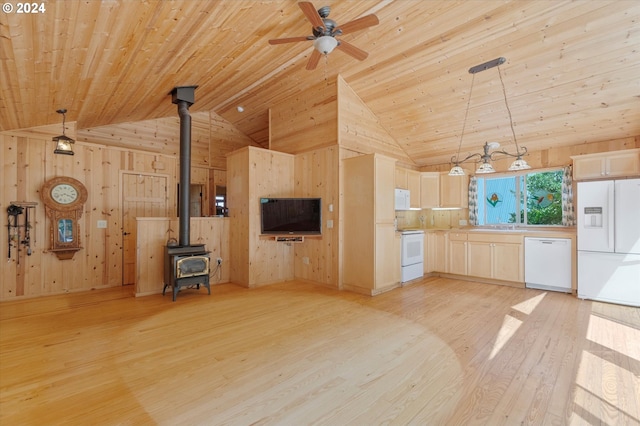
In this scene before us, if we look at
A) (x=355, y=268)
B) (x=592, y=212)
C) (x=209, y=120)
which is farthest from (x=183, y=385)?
(x=209, y=120)

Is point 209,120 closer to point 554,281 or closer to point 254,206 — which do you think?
point 254,206

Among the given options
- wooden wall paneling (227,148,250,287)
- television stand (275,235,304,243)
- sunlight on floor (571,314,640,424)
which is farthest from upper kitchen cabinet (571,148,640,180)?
wooden wall paneling (227,148,250,287)

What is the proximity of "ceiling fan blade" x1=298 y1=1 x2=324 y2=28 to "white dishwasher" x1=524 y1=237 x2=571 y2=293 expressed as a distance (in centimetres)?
481

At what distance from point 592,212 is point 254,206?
5319 millimetres

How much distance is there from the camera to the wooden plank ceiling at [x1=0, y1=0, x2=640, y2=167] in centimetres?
261

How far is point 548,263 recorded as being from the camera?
483 centimetres

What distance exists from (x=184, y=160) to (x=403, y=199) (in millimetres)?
4060

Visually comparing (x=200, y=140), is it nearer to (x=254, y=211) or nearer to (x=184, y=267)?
(x=254, y=211)

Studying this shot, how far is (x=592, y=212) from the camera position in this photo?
4.32m

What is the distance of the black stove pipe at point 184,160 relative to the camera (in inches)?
187

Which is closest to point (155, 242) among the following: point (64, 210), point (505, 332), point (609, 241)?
point (64, 210)

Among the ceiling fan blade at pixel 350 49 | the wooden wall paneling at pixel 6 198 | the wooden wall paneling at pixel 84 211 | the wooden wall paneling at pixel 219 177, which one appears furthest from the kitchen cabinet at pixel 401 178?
the wooden wall paneling at pixel 6 198

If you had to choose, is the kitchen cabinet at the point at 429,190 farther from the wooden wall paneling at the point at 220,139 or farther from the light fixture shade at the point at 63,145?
the light fixture shade at the point at 63,145

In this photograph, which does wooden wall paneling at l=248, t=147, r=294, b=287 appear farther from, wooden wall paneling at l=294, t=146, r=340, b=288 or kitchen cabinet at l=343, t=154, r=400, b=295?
kitchen cabinet at l=343, t=154, r=400, b=295
